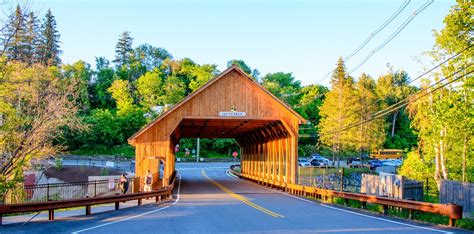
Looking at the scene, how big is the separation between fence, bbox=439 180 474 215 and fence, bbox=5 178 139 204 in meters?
15.5

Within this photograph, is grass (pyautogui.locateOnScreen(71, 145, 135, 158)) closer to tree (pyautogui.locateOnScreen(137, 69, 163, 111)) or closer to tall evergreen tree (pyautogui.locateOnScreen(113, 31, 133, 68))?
tree (pyautogui.locateOnScreen(137, 69, 163, 111))

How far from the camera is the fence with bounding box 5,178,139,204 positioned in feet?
72.0

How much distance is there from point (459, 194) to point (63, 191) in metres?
25.3

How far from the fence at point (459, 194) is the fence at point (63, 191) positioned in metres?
15.5

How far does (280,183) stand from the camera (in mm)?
29266

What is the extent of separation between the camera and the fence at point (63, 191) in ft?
Answer: 72.0

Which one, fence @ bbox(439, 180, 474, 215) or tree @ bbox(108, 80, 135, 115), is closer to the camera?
fence @ bbox(439, 180, 474, 215)

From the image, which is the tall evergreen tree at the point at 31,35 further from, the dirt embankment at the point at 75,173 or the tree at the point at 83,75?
the tree at the point at 83,75

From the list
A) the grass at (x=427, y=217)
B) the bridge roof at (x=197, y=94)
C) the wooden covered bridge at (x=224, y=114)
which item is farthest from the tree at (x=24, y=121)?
the grass at (x=427, y=217)

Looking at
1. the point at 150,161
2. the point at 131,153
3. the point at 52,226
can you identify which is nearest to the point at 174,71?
the point at 131,153

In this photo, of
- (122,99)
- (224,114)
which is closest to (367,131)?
(224,114)

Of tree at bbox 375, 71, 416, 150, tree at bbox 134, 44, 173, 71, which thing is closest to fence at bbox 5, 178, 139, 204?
tree at bbox 375, 71, 416, 150

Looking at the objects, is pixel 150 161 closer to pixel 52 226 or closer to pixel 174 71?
pixel 52 226

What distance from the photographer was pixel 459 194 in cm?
1997
